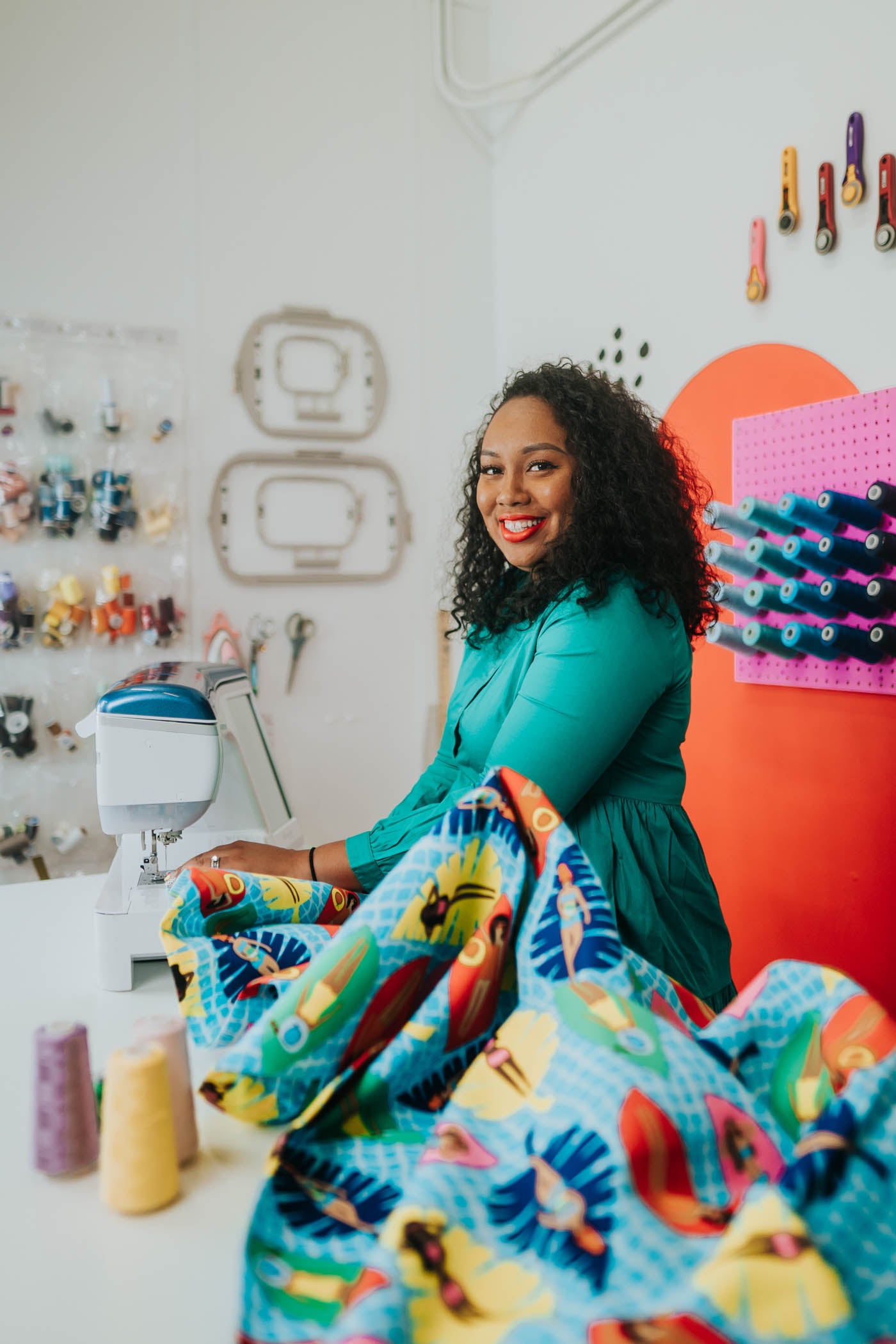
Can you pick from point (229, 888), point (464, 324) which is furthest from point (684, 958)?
point (464, 324)

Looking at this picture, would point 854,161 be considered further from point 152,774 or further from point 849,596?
point 152,774

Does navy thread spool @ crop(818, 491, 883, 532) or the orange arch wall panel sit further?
the orange arch wall panel

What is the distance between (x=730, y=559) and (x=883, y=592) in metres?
0.39

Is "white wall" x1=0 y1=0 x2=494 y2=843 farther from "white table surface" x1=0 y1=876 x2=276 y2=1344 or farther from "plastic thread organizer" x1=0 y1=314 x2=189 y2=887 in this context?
"white table surface" x1=0 y1=876 x2=276 y2=1344

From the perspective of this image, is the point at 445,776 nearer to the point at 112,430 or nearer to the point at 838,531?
the point at 838,531

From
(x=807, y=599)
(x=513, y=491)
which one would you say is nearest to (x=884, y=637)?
(x=807, y=599)

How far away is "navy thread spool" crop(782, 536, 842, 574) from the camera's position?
205cm

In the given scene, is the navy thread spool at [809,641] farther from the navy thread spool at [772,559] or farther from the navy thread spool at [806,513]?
the navy thread spool at [806,513]

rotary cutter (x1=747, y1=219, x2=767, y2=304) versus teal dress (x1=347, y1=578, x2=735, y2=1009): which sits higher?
rotary cutter (x1=747, y1=219, x2=767, y2=304)

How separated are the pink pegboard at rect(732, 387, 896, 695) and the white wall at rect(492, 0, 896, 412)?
98 millimetres

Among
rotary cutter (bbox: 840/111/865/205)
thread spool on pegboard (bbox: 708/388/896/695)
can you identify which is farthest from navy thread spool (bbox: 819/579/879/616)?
rotary cutter (bbox: 840/111/865/205)

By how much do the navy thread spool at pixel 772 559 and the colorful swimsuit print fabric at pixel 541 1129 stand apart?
1399 millimetres

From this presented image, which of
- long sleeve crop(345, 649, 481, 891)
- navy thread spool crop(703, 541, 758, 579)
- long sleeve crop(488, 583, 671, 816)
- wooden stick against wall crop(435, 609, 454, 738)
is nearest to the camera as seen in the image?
long sleeve crop(488, 583, 671, 816)

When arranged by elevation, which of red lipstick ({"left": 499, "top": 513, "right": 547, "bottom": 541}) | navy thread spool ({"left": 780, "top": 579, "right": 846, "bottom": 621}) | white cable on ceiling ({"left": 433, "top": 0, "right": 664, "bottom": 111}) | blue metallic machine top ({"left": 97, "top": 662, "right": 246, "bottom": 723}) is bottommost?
blue metallic machine top ({"left": 97, "top": 662, "right": 246, "bottom": 723})
